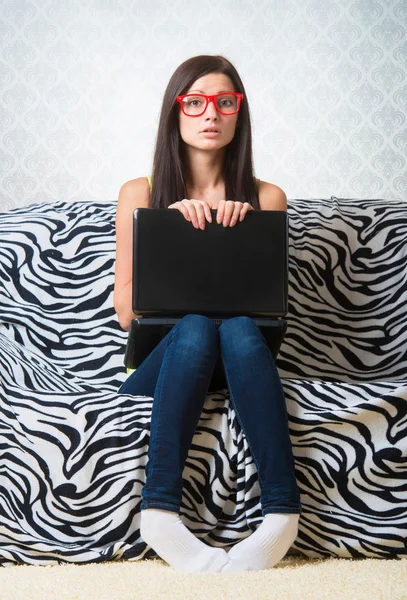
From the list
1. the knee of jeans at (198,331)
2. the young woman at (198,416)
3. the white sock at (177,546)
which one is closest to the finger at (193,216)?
the young woman at (198,416)

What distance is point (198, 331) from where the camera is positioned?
4.31ft

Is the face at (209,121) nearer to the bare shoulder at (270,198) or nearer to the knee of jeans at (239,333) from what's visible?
the bare shoulder at (270,198)

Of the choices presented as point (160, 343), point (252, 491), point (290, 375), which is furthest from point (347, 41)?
point (252, 491)

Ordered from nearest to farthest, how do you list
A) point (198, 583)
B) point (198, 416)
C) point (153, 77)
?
1. point (198, 583)
2. point (198, 416)
3. point (153, 77)

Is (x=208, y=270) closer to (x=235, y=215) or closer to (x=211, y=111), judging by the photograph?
(x=235, y=215)

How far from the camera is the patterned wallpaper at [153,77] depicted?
2.63 meters

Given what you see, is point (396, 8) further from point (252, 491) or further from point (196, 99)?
point (252, 491)

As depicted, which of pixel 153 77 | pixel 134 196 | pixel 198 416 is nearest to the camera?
pixel 198 416

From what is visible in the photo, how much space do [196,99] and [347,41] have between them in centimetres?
119

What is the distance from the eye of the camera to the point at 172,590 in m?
1.06

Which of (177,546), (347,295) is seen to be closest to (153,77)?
(347,295)

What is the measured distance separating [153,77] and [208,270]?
1.47m

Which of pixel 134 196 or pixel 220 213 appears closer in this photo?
pixel 220 213

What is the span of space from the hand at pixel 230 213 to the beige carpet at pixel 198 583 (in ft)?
2.10
